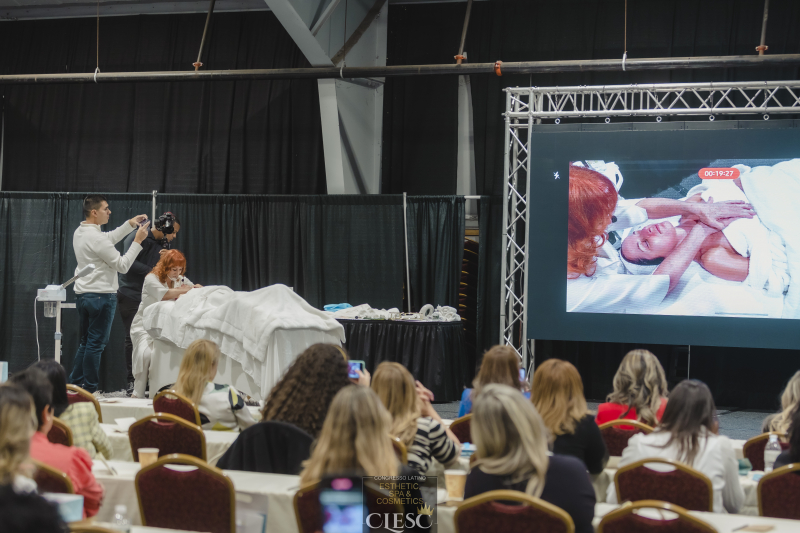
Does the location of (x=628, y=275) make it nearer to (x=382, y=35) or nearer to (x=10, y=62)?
(x=382, y=35)

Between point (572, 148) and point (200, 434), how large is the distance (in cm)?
546

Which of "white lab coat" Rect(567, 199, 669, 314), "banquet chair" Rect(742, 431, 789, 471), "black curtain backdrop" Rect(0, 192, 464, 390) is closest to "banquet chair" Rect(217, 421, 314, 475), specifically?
"banquet chair" Rect(742, 431, 789, 471)

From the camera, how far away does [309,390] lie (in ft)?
10.7

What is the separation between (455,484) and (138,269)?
216 inches

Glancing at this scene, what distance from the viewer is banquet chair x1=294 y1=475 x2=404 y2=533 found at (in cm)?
242

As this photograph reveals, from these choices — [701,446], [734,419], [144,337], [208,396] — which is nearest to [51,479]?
[208,396]

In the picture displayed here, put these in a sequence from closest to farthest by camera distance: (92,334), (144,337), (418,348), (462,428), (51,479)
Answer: (51,479), (462,428), (144,337), (92,334), (418,348)

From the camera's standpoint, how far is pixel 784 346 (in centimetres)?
747

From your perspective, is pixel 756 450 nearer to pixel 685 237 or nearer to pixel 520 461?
pixel 520 461

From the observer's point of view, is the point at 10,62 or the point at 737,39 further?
the point at 10,62

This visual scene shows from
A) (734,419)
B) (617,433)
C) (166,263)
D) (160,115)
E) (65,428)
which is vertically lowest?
(734,419)

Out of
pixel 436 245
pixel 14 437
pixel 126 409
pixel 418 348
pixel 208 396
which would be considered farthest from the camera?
pixel 436 245

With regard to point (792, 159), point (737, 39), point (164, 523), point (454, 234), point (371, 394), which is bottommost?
point (164, 523)

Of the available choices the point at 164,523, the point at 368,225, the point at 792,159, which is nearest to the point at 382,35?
the point at 368,225
